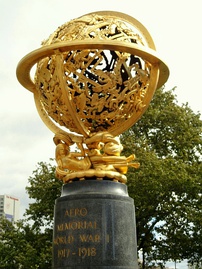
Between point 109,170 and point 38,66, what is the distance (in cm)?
238

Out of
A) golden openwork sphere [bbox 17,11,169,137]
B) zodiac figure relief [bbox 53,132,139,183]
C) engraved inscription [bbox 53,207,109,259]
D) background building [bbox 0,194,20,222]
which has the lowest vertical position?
engraved inscription [bbox 53,207,109,259]

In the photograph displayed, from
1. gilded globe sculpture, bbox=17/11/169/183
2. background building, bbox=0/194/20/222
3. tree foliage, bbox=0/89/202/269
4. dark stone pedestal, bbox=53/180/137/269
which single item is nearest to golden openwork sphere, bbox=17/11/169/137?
gilded globe sculpture, bbox=17/11/169/183

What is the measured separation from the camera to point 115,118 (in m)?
7.92

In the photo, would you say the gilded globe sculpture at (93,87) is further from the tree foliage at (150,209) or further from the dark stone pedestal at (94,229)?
the tree foliage at (150,209)

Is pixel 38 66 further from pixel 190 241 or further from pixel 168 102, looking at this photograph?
pixel 168 102

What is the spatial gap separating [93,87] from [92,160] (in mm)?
1255

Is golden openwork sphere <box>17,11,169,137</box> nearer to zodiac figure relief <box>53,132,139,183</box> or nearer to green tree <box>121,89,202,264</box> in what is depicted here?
zodiac figure relief <box>53,132,139,183</box>

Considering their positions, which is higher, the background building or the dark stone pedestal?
the background building

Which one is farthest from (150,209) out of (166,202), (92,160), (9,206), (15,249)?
(9,206)

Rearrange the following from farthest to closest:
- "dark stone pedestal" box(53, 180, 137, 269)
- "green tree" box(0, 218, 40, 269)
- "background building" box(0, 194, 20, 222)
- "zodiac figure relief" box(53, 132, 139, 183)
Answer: "background building" box(0, 194, 20, 222) → "green tree" box(0, 218, 40, 269) → "zodiac figure relief" box(53, 132, 139, 183) → "dark stone pedestal" box(53, 180, 137, 269)

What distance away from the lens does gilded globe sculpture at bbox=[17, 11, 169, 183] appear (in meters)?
7.59

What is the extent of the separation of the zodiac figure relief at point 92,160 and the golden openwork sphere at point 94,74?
0.72 ft

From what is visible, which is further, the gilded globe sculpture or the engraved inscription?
the gilded globe sculpture

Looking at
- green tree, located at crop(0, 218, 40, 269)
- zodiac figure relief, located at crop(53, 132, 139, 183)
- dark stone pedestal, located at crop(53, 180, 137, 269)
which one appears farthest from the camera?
green tree, located at crop(0, 218, 40, 269)
